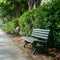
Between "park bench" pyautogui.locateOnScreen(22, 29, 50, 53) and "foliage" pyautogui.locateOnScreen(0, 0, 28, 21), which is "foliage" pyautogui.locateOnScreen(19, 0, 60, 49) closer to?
"park bench" pyautogui.locateOnScreen(22, 29, 50, 53)

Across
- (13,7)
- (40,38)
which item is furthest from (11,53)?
(13,7)

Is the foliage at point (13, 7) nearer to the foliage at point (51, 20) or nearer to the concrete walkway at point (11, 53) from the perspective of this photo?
the concrete walkway at point (11, 53)

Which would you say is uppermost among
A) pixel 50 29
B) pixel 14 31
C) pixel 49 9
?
pixel 49 9

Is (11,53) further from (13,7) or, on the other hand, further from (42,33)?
(13,7)

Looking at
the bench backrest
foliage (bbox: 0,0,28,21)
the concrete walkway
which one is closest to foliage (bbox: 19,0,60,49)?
the bench backrest

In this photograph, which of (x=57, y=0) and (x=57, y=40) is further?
(x=57, y=0)

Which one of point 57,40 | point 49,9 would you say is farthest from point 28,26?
point 57,40

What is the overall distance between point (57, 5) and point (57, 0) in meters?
0.30

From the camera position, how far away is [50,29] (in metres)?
9.99

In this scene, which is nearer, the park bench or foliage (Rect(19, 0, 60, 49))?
the park bench

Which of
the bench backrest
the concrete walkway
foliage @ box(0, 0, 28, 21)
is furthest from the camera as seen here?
foliage @ box(0, 0, 28, 21)

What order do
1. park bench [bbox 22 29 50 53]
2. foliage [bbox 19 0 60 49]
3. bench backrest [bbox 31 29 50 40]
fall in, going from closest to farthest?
park bench [bbox 22 29 50 53] < bench backrest [bbox 31 29 50 40] < foliage [bbox 19 0 60 49]

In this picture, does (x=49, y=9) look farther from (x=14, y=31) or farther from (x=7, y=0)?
(x=7, y=0)

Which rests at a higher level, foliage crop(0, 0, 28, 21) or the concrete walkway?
foliage crop(0, 0, 28, 21)
